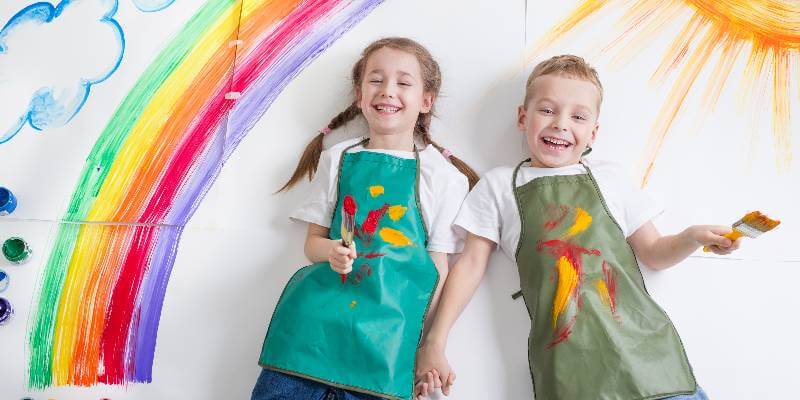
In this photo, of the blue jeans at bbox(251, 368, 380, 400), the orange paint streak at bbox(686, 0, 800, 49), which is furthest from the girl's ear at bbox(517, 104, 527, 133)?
the blue jeans at bbox(251, 368, 380, 400)

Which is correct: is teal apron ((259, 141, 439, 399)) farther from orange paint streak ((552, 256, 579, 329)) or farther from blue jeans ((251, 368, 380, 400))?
orange paint streak ((552, 256, 579, 329))

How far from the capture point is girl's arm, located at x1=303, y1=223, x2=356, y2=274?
35.2 inches

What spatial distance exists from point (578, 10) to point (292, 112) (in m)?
0.66

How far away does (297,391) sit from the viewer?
3.04ft

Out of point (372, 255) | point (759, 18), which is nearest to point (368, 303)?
point (372, 255)

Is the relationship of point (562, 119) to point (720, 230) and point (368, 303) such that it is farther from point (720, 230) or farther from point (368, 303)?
point (368, 303)

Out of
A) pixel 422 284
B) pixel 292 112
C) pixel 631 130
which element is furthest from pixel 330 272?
pixel 631 130

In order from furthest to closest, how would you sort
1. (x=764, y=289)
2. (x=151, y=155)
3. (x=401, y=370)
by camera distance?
(x=151, y=155)
(x=764, y=289)
(x=401, y=370)

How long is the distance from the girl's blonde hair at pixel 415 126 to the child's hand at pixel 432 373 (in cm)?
34

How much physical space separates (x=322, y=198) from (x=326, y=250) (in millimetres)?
121

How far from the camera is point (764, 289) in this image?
107 centimetres

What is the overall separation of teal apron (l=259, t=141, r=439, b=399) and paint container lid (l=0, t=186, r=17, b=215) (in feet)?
2.06

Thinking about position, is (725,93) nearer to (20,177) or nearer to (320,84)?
(320,84)

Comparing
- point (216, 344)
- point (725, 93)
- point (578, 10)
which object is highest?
point (578, 10)
